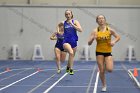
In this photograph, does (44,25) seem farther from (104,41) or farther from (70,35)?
(104,41)

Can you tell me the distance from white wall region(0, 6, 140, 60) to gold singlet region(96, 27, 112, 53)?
14.5 meters

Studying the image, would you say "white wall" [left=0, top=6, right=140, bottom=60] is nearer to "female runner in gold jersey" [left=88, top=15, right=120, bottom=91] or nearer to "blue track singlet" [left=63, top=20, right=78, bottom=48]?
"blue track singlet" [left=63, top=20, right=78, bottom=48]

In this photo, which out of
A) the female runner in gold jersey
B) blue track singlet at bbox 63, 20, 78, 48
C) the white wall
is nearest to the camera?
the female runner in gold jersey

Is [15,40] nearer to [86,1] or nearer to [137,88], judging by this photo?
[86,1]

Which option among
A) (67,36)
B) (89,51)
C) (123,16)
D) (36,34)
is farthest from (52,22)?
(67,36)

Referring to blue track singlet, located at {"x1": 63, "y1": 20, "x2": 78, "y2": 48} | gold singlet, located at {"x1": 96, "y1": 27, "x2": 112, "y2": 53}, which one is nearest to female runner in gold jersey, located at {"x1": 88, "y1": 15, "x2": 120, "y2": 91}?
gold singlet, located at {"x1": 96, "y1": 27, "x2": 112, "y2": 53}

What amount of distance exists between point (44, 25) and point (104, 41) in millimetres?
15008

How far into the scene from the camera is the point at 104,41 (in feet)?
29.9

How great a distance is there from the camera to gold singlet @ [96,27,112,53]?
9.07 metres

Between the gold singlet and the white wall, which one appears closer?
the gold singlet

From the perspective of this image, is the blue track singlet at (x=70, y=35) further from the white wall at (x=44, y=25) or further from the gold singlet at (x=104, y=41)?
the white wall at (x=44, y=25)

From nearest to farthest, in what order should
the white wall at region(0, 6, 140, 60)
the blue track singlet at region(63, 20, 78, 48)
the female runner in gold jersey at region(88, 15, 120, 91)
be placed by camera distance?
the female runner in gold jersey at region(88, 15, 120, 91) < the blue track singlet at region(63, 20, 78, 48) < the white wall at region(0, 6, 140, 60)

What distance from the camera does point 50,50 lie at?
2381 cm

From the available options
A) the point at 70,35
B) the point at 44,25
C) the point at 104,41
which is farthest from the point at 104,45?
the point at 44,25
